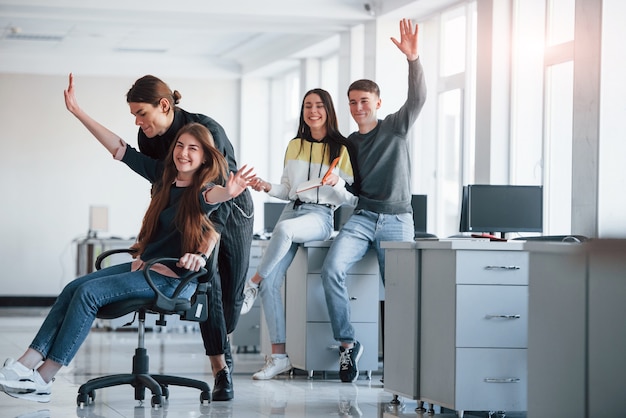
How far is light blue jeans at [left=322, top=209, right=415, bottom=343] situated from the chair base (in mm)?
1253

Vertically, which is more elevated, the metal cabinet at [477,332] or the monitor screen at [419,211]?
the monitor screen at [419,211]

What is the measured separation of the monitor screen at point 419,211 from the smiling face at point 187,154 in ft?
9.26

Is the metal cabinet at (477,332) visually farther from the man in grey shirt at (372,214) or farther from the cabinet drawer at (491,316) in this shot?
the man in grey shirt at (372,214)

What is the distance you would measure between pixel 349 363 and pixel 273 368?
1.57 ft

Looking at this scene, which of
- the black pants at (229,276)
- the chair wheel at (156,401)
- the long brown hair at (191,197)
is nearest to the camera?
the long brown hair at (191,197)

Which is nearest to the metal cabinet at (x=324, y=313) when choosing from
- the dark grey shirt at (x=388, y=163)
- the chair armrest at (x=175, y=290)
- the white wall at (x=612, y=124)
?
the dark grey shirt at (x=388, y=163)

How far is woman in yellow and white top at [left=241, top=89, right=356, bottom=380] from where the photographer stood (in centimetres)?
586

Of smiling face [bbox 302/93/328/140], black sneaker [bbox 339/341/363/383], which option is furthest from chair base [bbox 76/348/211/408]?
smiling face [bbox 302/93/328/140]

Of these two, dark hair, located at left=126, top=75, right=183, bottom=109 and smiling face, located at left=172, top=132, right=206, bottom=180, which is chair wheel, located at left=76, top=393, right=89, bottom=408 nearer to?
smiling face, located at left=172, top=132, right=206, bottom=180

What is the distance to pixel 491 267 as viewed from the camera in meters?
4.27

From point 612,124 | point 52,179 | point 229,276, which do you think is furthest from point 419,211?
point 52,179

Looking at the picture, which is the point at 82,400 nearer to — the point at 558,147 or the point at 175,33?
the point at 558,147

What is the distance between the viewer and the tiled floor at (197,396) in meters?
4.49

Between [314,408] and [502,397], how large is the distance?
0.98m
